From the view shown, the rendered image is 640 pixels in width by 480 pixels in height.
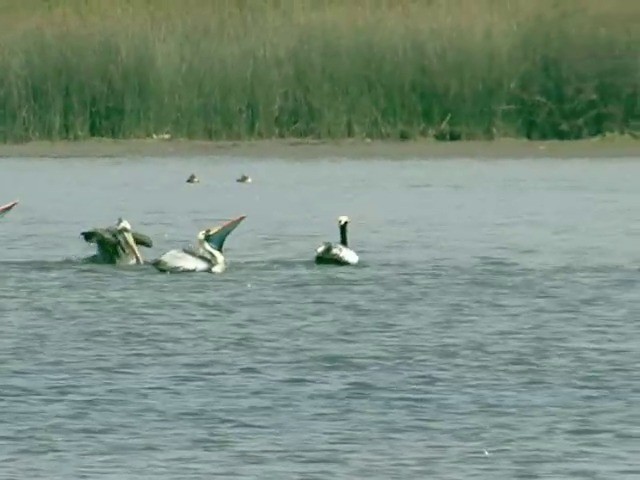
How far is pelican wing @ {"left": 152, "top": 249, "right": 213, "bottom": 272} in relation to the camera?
Answer: 14141 millimetres

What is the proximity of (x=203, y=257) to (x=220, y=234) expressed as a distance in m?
0.16

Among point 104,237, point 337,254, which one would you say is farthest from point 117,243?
point 337,254

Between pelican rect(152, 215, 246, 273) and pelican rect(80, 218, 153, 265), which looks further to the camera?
pelican rect(80, 218, 153, 265)

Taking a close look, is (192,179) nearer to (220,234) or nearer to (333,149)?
(333,149)

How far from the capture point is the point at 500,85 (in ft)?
79.8

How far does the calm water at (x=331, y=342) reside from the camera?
8391mm

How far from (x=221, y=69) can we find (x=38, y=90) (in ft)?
6.02

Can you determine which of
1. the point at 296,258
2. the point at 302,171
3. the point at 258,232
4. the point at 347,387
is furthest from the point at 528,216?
the point at 347,387

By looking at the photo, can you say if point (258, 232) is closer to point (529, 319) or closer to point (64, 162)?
point (529, 319)

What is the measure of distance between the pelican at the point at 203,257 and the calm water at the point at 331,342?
13 cm

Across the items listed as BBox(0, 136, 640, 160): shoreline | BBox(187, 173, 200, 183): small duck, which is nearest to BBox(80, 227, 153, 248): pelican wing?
BBox(187, 173, 200, 183): small duck

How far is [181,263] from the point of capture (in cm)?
1416

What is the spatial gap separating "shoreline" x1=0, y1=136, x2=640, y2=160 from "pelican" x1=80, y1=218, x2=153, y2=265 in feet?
29.3

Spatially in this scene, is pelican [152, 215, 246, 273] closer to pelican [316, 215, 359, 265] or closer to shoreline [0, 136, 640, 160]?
pelican [316, 215, 359, 265]
